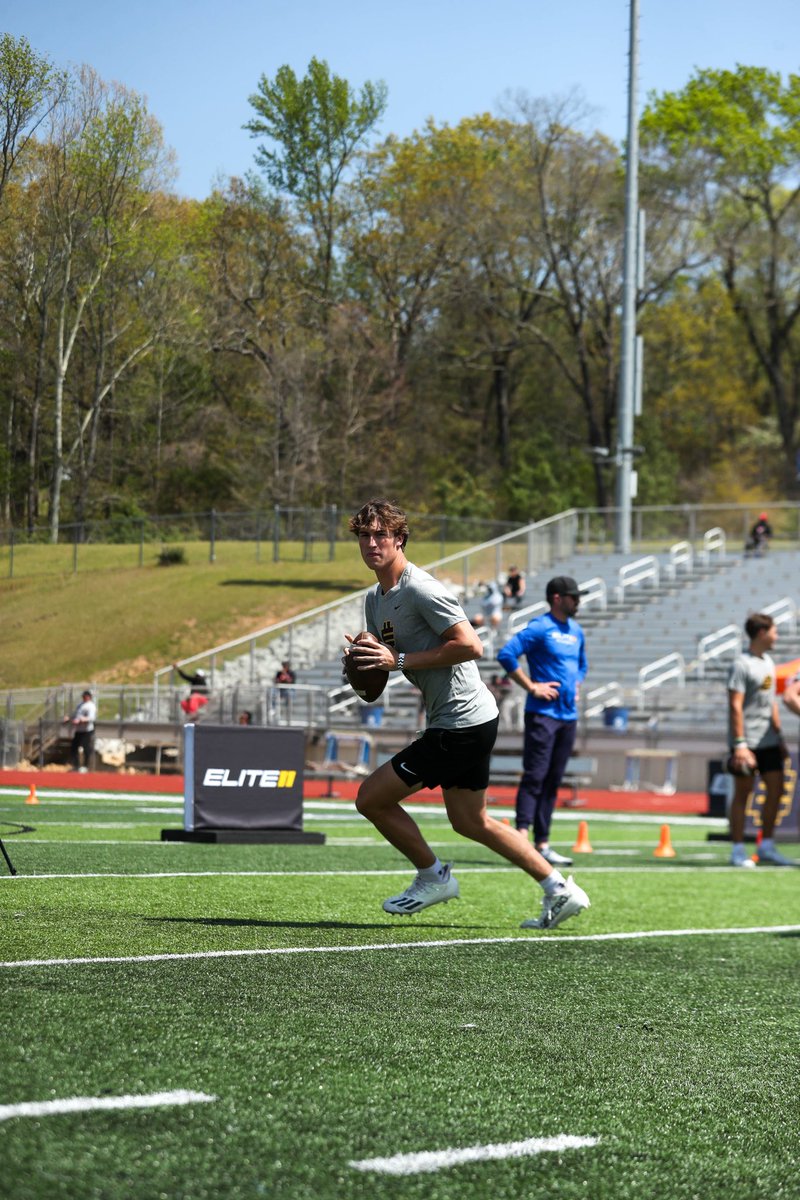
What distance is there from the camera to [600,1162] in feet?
11.9

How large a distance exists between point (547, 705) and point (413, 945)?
396 cm

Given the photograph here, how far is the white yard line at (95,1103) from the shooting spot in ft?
11.1

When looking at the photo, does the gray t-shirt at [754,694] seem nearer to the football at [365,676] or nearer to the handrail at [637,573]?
the football at [365,676]

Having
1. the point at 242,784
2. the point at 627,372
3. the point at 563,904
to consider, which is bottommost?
the point at 242,784

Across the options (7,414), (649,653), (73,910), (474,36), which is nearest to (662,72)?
(649,653)

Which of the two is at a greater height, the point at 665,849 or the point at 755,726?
the point at 755,726

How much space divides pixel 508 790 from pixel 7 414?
10470mm

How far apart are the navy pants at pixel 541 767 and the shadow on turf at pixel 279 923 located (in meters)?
2.92

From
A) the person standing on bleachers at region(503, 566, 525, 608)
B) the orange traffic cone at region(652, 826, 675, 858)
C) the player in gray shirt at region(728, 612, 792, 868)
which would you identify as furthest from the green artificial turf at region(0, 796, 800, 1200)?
the person standing on bleachers at region(503, 566, 525, 608)

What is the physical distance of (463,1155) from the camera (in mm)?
3516

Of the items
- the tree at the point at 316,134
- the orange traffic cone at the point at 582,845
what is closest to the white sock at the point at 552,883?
the orange traffic cone at the point at 582,845

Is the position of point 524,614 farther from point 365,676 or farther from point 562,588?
point 365,676

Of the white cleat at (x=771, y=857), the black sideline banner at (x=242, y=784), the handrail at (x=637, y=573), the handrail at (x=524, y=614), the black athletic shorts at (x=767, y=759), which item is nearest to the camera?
the black athletic shorts at (x=767, y=759)

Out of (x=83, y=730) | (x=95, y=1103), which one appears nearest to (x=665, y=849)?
(x=95, y=1103)
